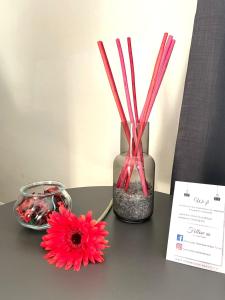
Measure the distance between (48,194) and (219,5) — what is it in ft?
2.10

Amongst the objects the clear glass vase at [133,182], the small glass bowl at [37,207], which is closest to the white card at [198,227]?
the clear glass vase at [133,182]

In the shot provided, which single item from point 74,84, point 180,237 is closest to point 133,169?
point 180,237

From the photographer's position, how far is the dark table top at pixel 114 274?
56 cm

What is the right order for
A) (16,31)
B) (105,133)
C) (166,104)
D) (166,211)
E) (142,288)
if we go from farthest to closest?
(16,31), (105,133), (166,104), (166,211), (142,288)

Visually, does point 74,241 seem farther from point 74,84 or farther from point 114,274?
point 74,84

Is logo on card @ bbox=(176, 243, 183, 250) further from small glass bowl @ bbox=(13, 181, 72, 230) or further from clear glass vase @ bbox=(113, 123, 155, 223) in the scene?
small glass bowl @ bbox=(13, 181, 72, 230)

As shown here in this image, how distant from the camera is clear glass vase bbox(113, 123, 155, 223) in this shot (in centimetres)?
78

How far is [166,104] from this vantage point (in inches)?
43.7

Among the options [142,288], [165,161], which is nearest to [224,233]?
[142,288]

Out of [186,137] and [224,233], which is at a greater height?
[186,137]

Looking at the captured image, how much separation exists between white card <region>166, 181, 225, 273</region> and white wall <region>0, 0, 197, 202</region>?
481 millimetres

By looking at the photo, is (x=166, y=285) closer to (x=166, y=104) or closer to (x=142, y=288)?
(x=142, y=288)

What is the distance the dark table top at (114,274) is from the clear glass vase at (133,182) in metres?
0.04

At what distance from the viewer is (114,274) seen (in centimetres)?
61
